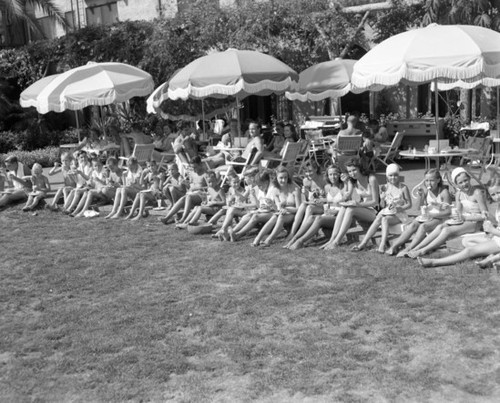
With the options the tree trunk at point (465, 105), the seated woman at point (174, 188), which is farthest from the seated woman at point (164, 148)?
the tree trunk at point (465, 105)

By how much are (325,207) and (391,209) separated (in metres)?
0.89

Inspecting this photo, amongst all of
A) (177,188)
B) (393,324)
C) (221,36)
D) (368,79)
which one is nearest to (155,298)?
(393,324)

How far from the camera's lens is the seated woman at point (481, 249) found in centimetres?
662

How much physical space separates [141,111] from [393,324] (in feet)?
68.4

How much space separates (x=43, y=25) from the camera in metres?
31.2

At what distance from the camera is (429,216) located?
744cm

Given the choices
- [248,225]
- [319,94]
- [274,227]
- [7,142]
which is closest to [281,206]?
[274,227]

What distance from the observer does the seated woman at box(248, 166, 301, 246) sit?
27.7 ft

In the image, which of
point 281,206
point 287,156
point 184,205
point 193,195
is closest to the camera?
point 281,206

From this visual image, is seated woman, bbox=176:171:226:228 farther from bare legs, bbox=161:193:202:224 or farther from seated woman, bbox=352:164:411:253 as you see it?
seated woman, bbox=352:164:411:253

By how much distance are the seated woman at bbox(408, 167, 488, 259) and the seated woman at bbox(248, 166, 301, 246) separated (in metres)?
1.81

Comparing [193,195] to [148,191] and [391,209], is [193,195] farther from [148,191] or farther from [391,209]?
[391,209]

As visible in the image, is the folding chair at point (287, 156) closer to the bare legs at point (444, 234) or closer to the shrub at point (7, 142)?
the bare legs at point (444, 234)

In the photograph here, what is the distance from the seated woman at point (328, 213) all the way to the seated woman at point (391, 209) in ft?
1.74
